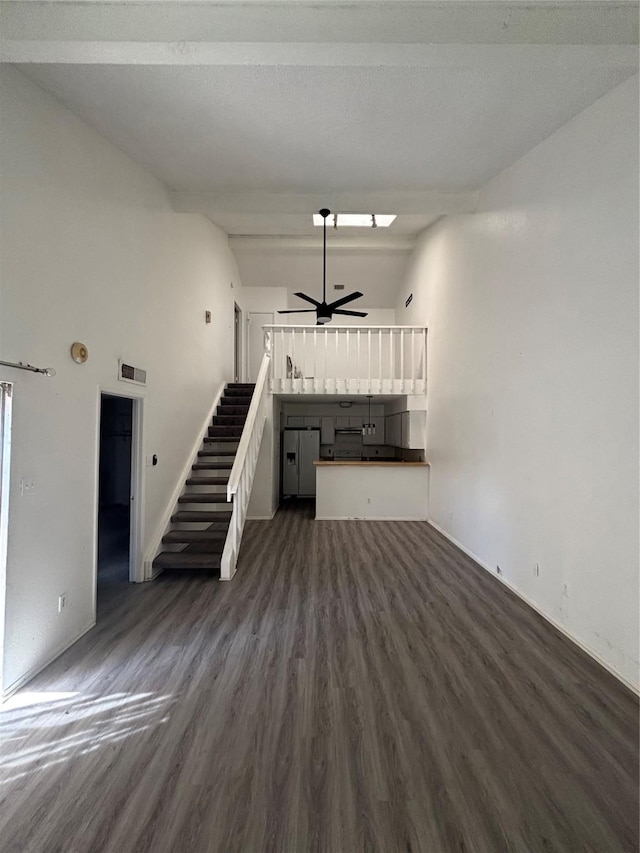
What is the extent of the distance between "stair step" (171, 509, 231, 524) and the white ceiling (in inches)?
147

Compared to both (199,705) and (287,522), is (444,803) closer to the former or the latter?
A: (199,705)

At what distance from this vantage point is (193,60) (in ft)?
8.13

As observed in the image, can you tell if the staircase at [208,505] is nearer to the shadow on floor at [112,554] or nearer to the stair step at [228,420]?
the stair step at [228,420]

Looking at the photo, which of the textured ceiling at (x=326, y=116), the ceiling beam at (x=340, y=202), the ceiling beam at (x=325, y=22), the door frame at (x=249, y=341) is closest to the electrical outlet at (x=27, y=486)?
the ceiling beam at (x=325, y=22)

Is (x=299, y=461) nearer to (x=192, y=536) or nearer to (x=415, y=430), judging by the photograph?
(x=415, y=430)

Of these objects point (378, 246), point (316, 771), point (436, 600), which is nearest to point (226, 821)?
point (316, 771)

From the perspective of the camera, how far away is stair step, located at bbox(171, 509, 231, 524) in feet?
16.2

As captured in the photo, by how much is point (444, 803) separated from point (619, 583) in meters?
1.80

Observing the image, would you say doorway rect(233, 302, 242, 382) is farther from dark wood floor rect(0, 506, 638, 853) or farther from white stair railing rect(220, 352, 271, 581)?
dark wood floor rect(0, 506, 638, 853)

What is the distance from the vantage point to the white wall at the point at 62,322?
8.16 ft

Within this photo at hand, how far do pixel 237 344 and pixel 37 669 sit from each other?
739 centimetres

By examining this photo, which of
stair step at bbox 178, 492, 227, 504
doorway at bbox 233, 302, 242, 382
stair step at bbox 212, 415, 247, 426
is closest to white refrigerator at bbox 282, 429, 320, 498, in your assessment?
doorway at bbox 233, 302, 242, 382

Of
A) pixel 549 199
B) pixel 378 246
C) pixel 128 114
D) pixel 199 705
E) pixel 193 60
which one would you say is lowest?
pixel 199 705

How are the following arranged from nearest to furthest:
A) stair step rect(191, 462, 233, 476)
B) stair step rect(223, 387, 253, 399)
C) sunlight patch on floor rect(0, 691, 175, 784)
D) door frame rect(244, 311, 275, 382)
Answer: sunlight patch on floor rect(0, 691, 175, 784), stair step rect(191, 462, 233, 476), stair step rect(223, 387, 253, 399), door frame rect(244, 311, 275, 382)
